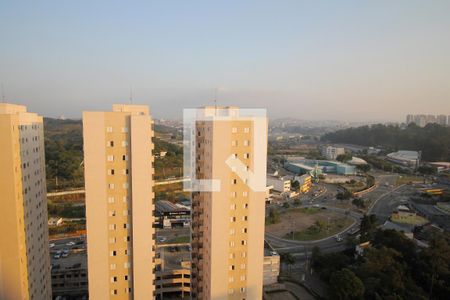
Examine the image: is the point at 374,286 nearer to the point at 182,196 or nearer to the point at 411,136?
the point at 182,196

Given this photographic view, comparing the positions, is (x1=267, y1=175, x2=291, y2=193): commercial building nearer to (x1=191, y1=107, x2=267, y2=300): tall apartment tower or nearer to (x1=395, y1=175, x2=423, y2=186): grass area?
(x1=395, y1=175, x2=423, y2=186): grass area

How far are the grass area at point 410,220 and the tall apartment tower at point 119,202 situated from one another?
891 centimetres

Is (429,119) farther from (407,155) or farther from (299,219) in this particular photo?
(299,219)

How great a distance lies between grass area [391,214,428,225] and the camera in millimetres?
9781

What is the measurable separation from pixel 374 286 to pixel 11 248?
5579 mm

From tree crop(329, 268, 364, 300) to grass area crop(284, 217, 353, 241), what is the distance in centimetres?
383

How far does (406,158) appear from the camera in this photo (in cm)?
2178

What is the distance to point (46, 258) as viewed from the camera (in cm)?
488

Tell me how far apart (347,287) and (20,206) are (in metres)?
5.09

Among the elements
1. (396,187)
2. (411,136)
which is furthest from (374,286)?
(411,136)

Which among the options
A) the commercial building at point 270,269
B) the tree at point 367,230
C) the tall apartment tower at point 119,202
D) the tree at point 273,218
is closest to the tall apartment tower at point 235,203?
the tall apartment tower at point 119,202

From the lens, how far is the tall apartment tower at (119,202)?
11.7 ft

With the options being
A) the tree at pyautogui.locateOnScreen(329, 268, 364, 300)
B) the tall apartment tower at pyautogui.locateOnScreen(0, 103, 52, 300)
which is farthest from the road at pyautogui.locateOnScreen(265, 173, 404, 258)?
the tall apartment tower at pyautogui.locateOnScreen(0, 103, 52, 300)

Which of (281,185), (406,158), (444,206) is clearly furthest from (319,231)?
(406,158)
